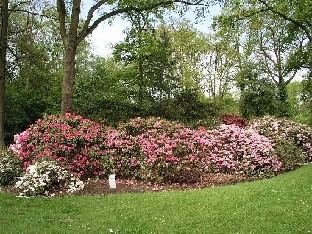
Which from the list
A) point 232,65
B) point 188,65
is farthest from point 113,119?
point 232,65

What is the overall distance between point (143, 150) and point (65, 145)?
230 cm

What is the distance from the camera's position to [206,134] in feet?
41.9

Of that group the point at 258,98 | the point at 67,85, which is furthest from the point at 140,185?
the point at 258,98

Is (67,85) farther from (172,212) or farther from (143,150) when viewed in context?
(172,212)

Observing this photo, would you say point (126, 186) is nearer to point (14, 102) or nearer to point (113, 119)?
point (113, 119)

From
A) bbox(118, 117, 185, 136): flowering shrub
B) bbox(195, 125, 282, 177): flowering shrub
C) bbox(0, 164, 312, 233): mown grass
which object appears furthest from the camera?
bbox(118, 117, 185, 136): flowering shrub

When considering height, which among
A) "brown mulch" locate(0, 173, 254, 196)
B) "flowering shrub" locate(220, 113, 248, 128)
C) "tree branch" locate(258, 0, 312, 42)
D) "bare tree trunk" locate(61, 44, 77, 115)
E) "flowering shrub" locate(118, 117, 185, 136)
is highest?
"tree branch" locate(258, 0, 312, 42)

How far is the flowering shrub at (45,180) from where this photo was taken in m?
9.10

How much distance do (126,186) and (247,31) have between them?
27819 mm

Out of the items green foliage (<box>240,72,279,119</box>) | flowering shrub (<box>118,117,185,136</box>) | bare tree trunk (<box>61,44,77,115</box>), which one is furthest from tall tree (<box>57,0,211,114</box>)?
green foliage (<box>240,72,279,119</box>)

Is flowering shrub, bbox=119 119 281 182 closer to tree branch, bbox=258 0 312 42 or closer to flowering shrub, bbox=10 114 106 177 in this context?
flowering shrub, bbox=10 114 106 177

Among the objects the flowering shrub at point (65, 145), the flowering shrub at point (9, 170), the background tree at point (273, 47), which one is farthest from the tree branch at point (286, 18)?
the flowering shrub at point (9, 170)

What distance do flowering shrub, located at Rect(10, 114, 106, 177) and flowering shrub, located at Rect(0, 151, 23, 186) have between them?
0.76 ft

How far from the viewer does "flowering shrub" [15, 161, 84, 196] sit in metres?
9.10
